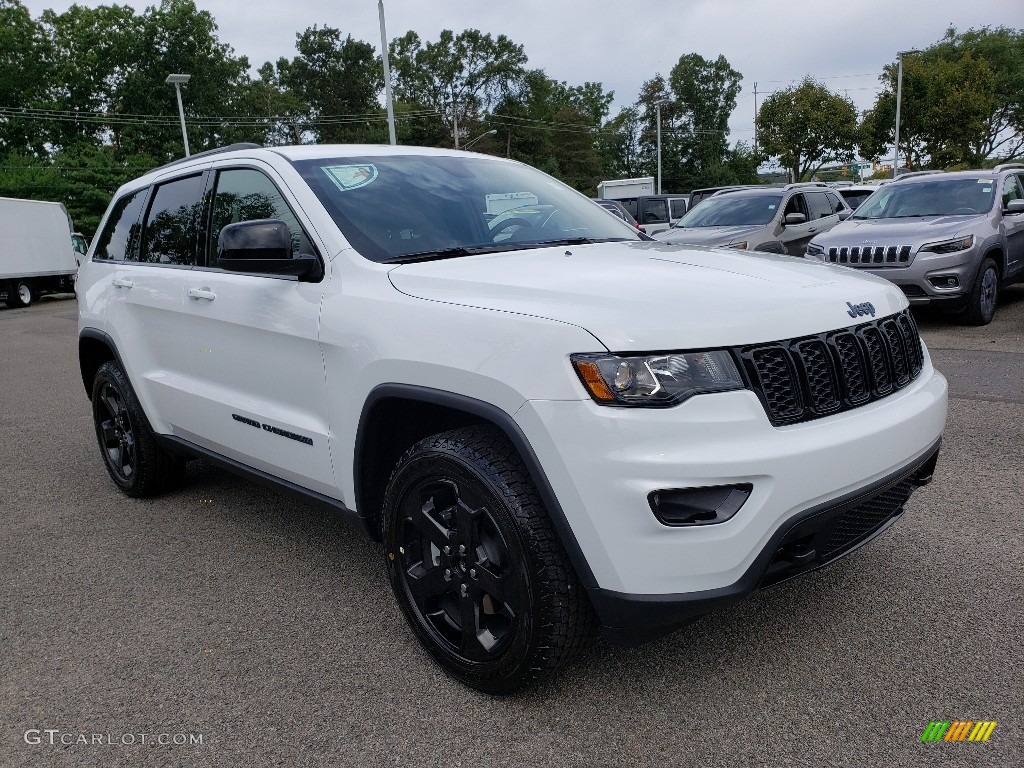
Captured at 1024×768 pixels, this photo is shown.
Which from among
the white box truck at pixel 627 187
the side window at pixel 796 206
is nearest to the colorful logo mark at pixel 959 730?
the side window at pixel 796 206

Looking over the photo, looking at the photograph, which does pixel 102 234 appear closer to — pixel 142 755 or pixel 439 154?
pixel 439 154

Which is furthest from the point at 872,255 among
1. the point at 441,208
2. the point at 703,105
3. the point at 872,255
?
the point at 703,105

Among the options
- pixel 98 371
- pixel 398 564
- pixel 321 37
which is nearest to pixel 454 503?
pixel 398 564

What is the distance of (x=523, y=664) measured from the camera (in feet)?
7.89

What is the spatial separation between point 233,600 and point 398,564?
100 centimetres

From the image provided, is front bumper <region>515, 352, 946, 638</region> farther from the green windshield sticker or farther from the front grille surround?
the front grille surround

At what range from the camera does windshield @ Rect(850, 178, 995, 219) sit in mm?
9555

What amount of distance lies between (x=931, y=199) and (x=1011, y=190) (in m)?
0.93

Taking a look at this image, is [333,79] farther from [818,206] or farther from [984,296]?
[984,296]

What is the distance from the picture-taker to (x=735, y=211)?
40.1 feet

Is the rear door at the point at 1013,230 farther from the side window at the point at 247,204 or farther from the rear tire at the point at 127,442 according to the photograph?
the rear tire at the point at 127,442

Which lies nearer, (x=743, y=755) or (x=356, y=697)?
(x=743, y=755)

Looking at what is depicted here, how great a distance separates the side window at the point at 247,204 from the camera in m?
3.18

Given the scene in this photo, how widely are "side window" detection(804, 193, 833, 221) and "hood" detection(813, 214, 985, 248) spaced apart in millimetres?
2920
